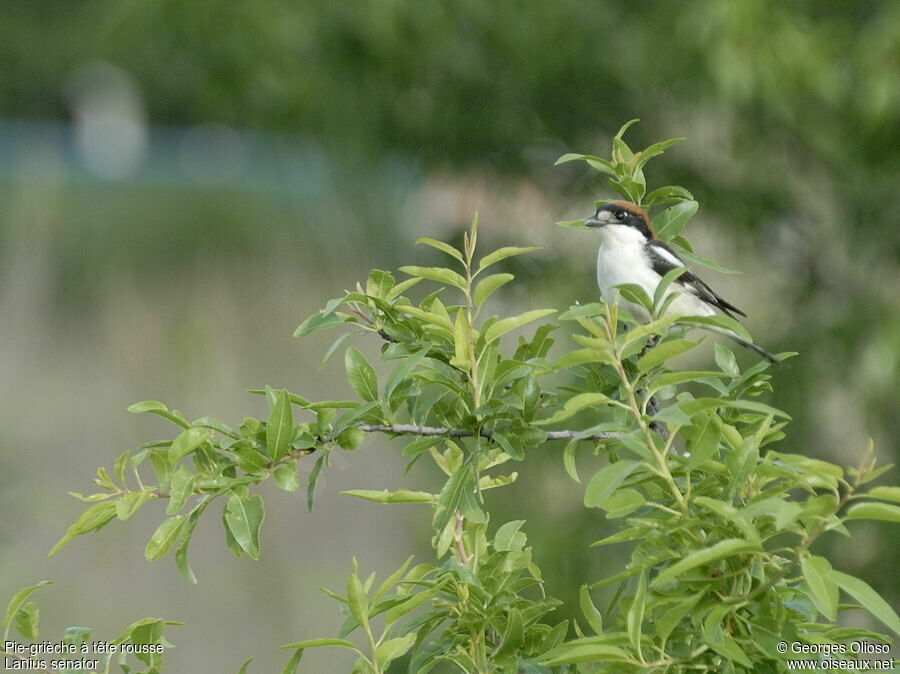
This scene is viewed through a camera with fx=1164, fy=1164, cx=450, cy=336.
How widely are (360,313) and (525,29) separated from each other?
4.57 meters

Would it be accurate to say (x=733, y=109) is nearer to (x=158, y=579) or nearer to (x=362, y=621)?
(x=362, y=621)

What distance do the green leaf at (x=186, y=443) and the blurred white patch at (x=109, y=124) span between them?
2596 centimetres

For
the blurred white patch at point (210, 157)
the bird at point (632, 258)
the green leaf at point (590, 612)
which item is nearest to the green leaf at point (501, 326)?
the green leaf at point (590, 612)

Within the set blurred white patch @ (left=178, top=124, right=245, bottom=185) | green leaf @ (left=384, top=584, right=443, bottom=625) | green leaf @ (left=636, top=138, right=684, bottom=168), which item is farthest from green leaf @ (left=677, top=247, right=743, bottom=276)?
blurred white patch @ (left=178, top=124, right=245, bottom=185)

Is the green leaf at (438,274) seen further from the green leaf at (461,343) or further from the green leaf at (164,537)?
the green leaf at (164,537)

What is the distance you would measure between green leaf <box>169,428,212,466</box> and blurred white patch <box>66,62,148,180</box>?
85.2 ft

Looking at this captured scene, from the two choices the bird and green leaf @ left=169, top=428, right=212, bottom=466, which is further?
the bird

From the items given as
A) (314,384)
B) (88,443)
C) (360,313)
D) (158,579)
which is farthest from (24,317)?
(360,313)

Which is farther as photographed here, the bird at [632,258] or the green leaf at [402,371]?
the bird at [632,258]

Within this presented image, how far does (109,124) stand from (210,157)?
4176 millimetres

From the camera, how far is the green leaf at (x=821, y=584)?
130 cm

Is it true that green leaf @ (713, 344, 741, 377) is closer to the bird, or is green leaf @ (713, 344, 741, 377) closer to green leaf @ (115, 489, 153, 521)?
green leaf @ (115, 489, 153, 521)

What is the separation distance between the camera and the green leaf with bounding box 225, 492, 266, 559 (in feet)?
5.26

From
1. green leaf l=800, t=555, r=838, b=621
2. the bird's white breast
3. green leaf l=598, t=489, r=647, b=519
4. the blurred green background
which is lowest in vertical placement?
green leaf l=800, t=555, r=838, b=621
